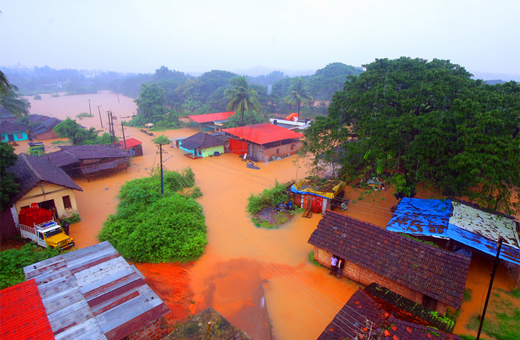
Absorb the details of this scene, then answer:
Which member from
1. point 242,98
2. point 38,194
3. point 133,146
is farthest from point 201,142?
→ point 38,194

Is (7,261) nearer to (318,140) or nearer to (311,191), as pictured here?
(311,191)

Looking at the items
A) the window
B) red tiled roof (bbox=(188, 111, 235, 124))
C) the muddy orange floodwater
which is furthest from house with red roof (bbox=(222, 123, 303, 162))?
the window

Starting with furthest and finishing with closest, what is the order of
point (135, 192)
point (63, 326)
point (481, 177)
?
point (135, 192) < point (481, 177) < point (63, 326)

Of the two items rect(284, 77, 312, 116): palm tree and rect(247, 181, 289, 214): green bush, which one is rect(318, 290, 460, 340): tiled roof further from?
rect(284, 77, 312, 116): palm tree

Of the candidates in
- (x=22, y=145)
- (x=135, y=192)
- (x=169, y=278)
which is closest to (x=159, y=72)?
(x=22, y=145)

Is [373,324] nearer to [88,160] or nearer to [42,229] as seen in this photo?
[42,229]

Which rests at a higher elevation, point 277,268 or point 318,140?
point 318,140

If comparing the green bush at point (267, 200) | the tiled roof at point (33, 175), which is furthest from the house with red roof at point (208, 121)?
the green bush at point (267, 200)
